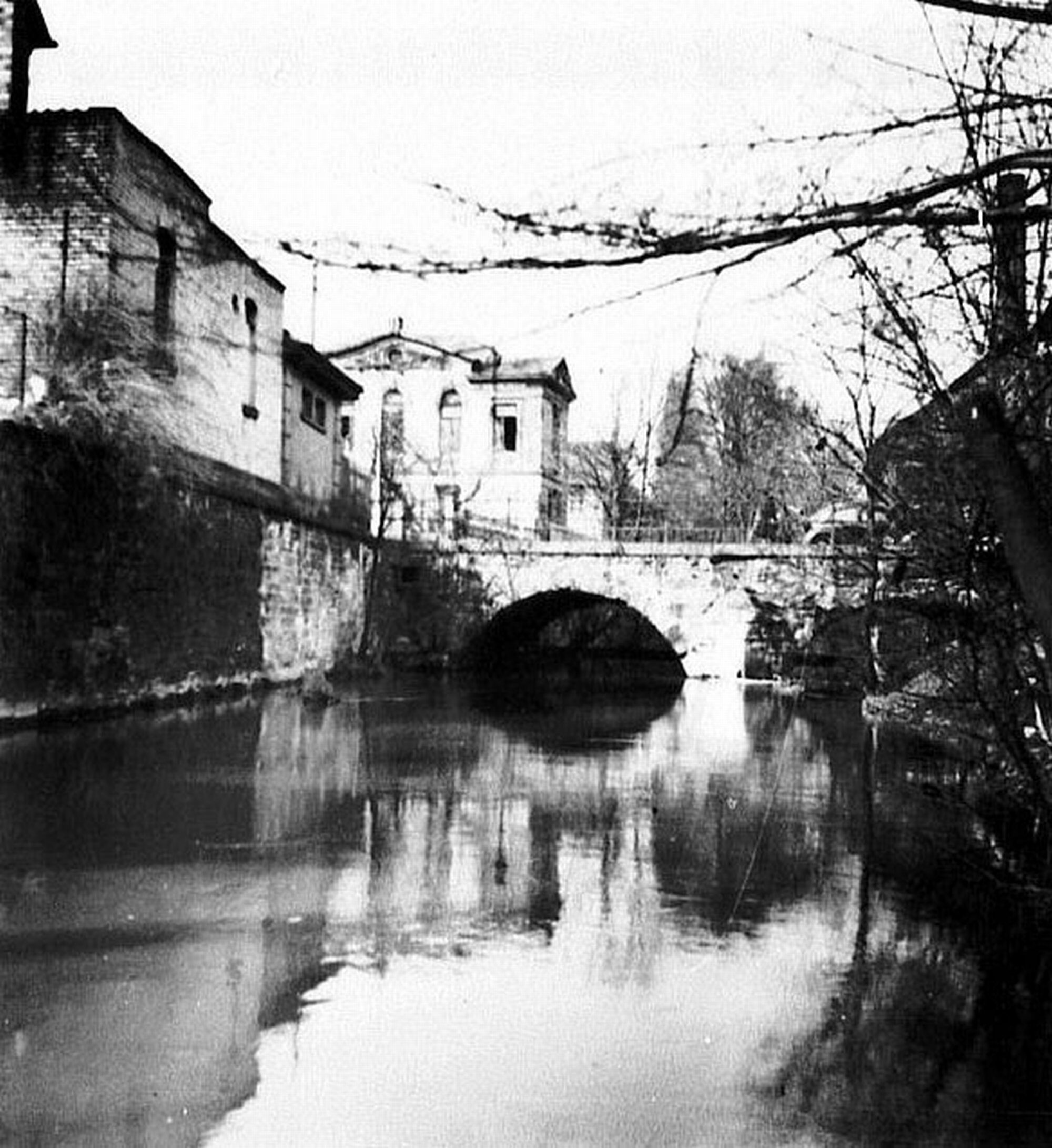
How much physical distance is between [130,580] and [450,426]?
3433 cm

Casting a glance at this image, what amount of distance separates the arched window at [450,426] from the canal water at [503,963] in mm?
38201

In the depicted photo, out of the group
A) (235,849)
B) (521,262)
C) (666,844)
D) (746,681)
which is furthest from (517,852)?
(746,681)

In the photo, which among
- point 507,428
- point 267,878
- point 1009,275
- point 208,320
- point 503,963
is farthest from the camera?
point 507,428

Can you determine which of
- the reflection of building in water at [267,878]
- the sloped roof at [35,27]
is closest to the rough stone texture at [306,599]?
the sloped roof at [35,27]

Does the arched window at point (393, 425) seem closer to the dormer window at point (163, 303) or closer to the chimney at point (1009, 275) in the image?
→ the dormer window at point (163, 303)

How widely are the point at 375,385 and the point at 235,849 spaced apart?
42.8 m

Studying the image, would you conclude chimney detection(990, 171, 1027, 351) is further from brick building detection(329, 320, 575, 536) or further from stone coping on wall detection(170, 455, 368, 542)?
brick building detection(329, 320, 575, 536)

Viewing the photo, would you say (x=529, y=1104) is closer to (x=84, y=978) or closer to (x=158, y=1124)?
(x=158, y=1124)

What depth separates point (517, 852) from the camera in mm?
7789

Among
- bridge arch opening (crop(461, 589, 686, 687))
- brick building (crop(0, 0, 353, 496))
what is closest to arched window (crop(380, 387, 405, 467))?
bridge arch opening (crop(461, 589, 686, 687))

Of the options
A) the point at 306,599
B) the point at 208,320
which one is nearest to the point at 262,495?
the point at 306,599

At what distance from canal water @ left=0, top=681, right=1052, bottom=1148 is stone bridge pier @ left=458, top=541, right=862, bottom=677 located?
1686 centimetres

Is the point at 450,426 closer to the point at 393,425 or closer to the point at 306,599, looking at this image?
the point at 393,425

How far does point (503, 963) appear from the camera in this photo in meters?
5.38
